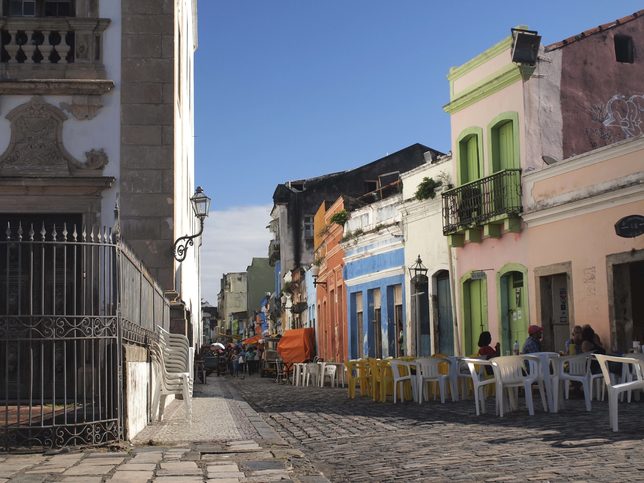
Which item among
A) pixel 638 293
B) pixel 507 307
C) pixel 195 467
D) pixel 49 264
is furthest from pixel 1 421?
pixel 507 307

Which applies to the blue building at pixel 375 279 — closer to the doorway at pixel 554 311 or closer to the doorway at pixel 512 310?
the doorway at pixel 512 310

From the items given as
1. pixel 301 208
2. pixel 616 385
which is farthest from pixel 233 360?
pixel 616 385

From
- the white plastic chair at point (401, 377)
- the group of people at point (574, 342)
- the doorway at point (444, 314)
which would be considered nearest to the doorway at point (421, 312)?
the doorway at point (444, 314)

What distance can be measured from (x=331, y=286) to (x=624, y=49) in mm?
16071

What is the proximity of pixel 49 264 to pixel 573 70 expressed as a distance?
11.9 meters

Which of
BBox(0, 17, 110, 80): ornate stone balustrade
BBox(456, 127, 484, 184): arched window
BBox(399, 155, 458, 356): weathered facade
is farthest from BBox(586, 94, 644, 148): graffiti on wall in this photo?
BBox(0, 17, 110, 80): ornate stone balustrade

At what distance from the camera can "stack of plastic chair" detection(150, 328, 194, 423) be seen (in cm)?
1250

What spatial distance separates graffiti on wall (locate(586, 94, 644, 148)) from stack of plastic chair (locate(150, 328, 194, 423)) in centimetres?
1164

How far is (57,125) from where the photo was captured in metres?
16.5

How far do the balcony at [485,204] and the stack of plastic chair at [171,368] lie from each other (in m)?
9.32

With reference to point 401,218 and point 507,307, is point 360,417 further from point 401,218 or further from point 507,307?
point 401,218

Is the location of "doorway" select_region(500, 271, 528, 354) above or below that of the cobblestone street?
above

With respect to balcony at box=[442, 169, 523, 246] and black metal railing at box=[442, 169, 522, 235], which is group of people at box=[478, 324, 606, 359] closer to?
balcony at box=[442, 169, 523, 246]

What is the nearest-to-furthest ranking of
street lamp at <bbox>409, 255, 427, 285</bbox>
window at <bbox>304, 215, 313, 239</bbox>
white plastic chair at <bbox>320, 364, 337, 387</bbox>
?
street lamp at <bbox>409, 255, 427, 285</bbox> → white plastic chair at <bbox>320, 364, 337, 387</bbox> → window at <bbox>304, 215, 313, 239</bbox>
